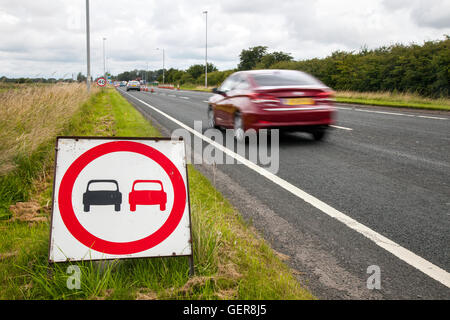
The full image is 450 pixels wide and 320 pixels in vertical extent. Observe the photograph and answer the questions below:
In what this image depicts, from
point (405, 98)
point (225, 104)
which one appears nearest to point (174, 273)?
point (225, 104)

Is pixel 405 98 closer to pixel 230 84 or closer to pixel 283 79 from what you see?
pixel 230 84

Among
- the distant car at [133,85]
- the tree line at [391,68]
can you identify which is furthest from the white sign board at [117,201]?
the distant car at [133,85]

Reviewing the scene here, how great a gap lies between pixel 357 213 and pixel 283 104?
13.8 ft

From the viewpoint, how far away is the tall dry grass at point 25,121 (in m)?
5.11

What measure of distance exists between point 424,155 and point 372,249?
14.3 ft

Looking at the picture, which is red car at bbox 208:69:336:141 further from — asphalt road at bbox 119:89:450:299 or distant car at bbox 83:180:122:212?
distant car at bbox 83:180:122:212

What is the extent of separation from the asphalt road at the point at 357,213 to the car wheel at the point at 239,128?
46.2 inches

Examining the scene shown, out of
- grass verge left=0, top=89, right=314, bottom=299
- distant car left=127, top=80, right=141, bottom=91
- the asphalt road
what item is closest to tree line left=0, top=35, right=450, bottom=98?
the asphalt road

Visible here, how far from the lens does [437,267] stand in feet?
9.52

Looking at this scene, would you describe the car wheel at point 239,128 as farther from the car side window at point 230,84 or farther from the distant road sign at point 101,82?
the distant road sign at point 101,82

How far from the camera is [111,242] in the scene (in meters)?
2.43

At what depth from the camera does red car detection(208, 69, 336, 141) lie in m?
7.89

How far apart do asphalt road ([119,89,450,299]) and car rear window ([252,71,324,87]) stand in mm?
1387

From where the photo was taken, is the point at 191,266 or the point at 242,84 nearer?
the point at 191,266
